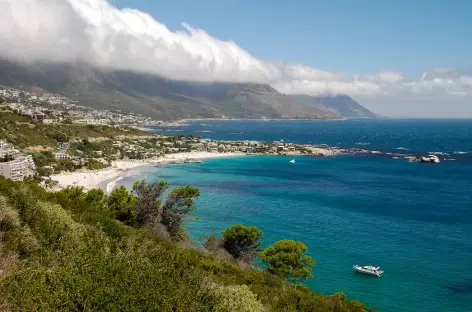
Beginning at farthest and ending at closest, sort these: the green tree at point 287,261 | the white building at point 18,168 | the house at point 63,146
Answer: the house at point 63,146
the white building at point 18,168
the green tree at point 287,261

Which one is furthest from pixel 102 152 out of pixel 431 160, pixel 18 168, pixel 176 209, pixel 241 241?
pixel 431 160

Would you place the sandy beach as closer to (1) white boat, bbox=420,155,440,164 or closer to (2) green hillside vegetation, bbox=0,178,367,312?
(2) green hillside vegetation, bbox=0,178,367,312

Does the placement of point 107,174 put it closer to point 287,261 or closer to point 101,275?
point 287,261

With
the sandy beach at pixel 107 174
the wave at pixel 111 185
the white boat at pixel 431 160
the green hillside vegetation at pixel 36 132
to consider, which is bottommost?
the wave at pixel 111 185

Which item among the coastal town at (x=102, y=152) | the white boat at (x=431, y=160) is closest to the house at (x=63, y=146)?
the coastal town at (x=102, y=152)

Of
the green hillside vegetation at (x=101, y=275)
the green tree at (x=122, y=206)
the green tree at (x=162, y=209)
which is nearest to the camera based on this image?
the green hillside vegetation at (x=101, y=275)

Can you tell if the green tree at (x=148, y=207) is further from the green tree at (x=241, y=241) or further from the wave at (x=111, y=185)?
the wave at (x=111, y=185)
